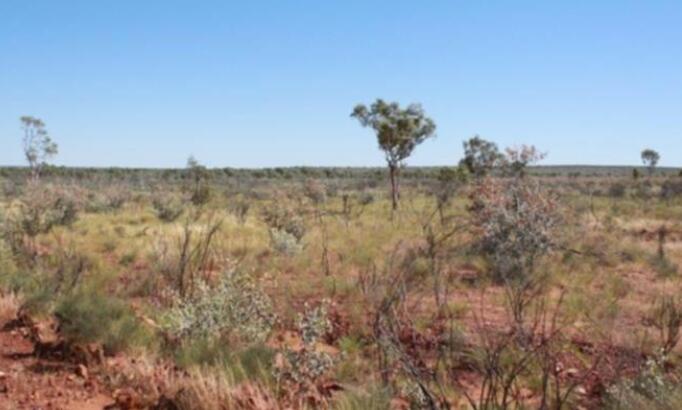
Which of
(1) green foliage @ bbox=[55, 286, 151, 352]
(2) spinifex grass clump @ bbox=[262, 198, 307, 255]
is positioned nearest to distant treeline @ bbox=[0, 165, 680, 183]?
(2) spinifex grass clump @ bbox=[262, 198, 307, 255]

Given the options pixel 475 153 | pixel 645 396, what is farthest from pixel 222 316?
pixel 475 153

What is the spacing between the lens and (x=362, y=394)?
4555mm

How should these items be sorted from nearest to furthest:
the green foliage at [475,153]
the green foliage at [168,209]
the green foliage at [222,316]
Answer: the green foliage at [222,316] → the green foliage at [168,209] → the green foliage at [475,153]

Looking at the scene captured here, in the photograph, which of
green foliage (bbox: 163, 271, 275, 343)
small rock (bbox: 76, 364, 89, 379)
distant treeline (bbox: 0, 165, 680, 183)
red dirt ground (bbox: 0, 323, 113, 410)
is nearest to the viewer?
red dirt ground (bbox: 0, 323, 113, 410)

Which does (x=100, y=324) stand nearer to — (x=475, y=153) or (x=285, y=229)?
(x=285, y=229)

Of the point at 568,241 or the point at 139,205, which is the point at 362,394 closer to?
the point at 568,241

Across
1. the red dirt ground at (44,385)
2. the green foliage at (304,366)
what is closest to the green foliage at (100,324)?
the red dirt ground at (44,385)

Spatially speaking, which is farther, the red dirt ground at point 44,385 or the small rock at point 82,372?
the small rock at point 82,372

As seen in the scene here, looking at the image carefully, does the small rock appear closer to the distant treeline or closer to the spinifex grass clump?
the spinifex grass clump

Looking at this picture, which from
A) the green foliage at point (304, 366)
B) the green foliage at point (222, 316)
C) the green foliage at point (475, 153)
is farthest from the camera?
the green foliage at point (475, 153)

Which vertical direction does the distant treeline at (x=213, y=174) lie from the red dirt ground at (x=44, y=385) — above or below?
above

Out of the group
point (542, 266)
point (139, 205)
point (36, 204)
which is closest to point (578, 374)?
point (542, 266)

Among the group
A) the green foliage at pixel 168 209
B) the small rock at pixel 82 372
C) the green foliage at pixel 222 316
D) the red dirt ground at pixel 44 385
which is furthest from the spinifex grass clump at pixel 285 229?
the small rock at pixel 82 372

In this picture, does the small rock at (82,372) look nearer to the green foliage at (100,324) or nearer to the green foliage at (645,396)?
the green foliage at (100,324)
